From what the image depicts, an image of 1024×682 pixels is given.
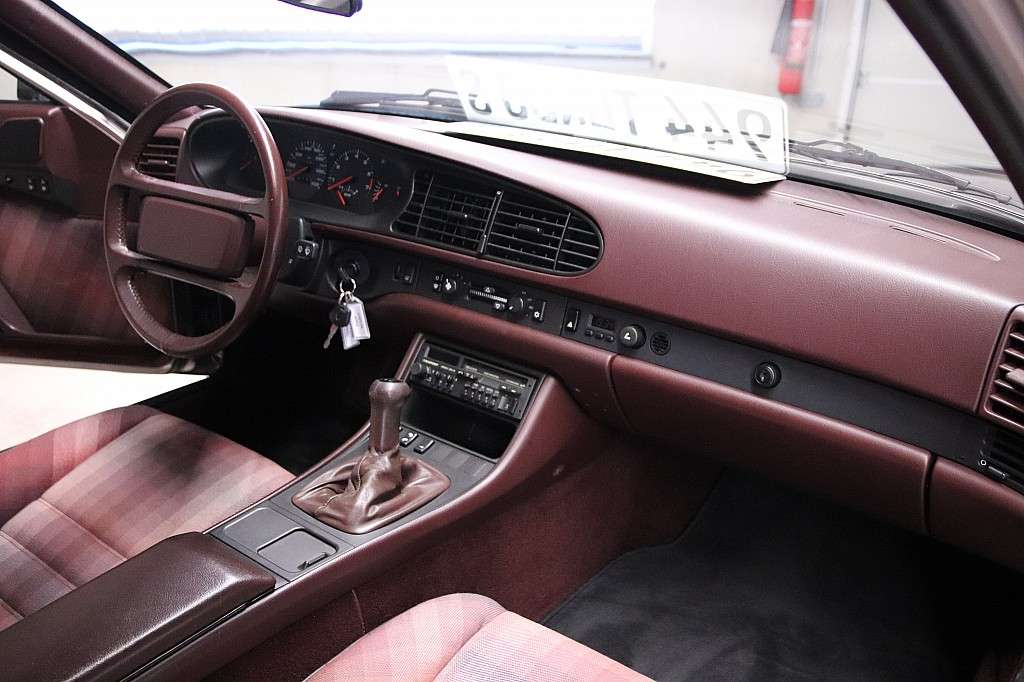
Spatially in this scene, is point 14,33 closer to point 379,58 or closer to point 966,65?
point 966,65

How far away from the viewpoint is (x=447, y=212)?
1.77 meters

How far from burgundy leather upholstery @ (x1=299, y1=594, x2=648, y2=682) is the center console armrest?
18cm

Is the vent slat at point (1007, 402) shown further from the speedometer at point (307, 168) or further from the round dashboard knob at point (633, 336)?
the speedometer at point (307, 168)

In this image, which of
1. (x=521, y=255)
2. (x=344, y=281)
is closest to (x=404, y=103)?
(x=344, y=281)

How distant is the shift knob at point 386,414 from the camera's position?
5.16 feet

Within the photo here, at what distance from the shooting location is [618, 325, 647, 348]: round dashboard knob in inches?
62.0

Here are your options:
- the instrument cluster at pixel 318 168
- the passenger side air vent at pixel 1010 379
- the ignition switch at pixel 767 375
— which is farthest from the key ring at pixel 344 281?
the passenger side air vent at pixel 1010 379

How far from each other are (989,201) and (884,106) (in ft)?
4.19

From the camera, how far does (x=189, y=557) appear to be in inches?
49.6

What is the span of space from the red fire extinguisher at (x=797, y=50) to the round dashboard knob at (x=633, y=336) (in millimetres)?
1529

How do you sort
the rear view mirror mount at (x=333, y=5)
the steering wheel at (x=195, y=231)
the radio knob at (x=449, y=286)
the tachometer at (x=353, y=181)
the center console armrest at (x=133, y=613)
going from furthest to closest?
the tachometer at (x=353, y=181), the radio knob at (x=449, y=286), the steering wheel at (x=195, y=231), the rear view mirror mount at (x=333, y=5), the center console armrest at (x=133, y=613)

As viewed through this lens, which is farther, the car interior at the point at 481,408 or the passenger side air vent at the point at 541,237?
the passenger side air vent at the point at 541,237

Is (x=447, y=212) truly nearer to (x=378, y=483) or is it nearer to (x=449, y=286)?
(x=449, y=286)

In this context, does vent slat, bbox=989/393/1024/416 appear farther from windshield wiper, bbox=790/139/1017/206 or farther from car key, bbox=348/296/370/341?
car key, bbox=348/296/370/341
